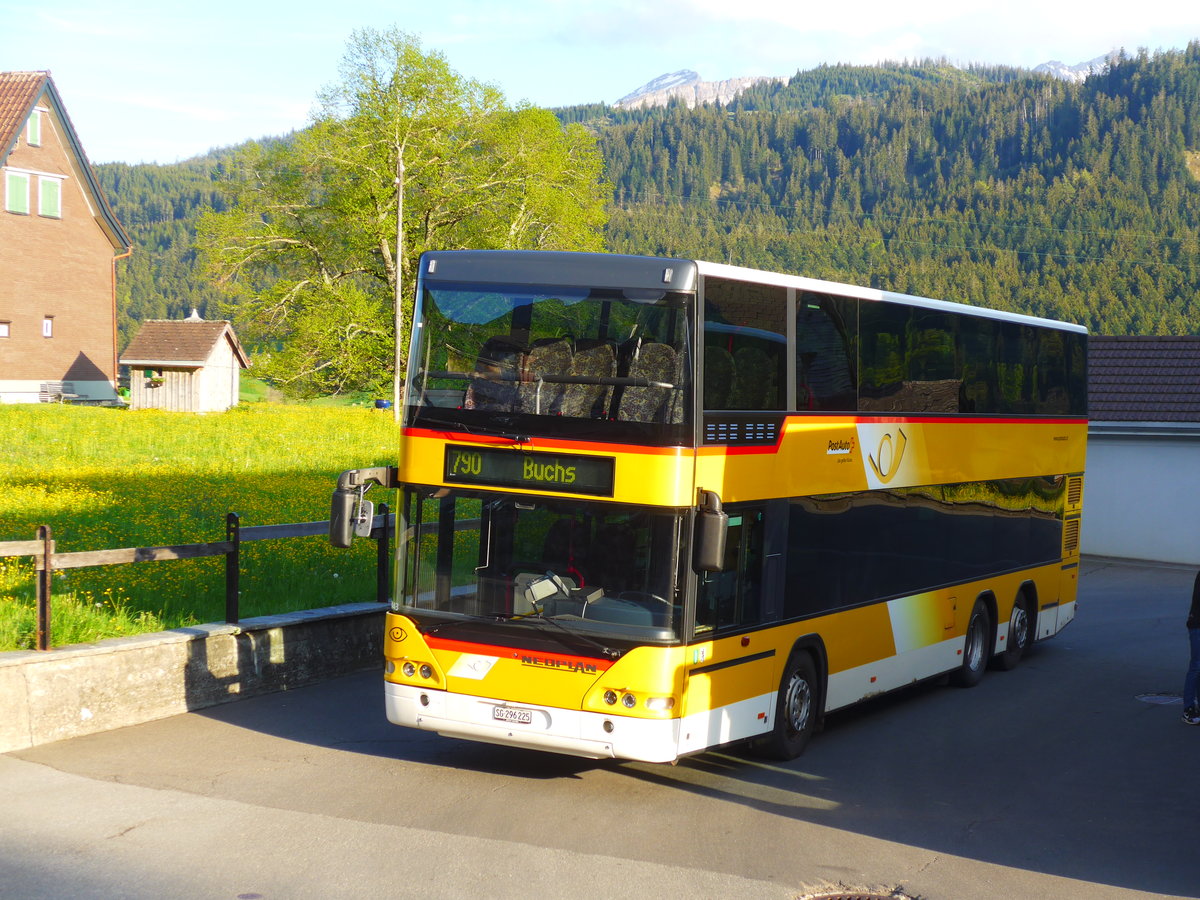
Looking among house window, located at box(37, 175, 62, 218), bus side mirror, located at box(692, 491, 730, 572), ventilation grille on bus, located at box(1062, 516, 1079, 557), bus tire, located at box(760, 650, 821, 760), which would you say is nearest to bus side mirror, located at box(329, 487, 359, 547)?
bus side mirror, located at box(692, 491, 730, 572)

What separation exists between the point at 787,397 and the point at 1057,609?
9.09 meters

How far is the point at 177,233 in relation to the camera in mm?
198375

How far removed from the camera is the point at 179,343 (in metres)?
58.6

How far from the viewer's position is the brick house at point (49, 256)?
5419cm

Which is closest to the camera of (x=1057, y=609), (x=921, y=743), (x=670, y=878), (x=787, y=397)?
(x=670, y=878)

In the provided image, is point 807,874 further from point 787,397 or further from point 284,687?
point 284,687

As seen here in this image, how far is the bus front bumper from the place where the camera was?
9.36 m

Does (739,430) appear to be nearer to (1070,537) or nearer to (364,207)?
(1070,537)

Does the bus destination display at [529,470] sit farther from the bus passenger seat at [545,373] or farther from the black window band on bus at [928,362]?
the black window band on bus at [928,362]

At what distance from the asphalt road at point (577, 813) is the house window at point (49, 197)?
161 feet

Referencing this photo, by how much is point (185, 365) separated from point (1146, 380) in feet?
126

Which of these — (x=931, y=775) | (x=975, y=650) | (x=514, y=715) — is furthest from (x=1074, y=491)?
(x=514, y=715)

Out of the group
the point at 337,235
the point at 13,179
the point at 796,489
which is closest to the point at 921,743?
the point at 796,489

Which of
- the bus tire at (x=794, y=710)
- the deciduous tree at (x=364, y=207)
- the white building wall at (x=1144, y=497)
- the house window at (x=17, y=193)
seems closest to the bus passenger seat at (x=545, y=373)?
the bus tire at (x=794, y=710)
